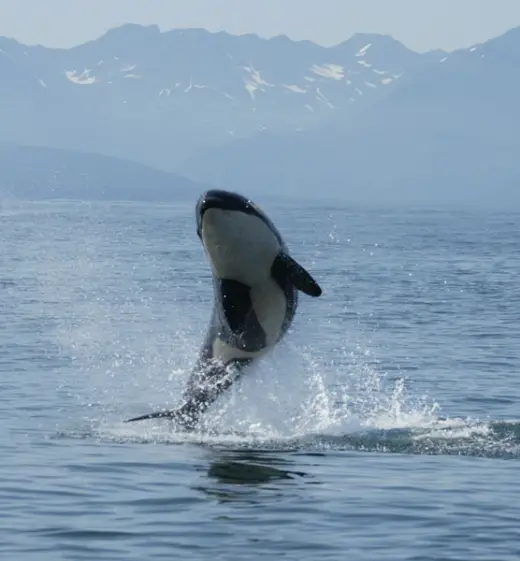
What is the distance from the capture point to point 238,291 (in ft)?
68.5

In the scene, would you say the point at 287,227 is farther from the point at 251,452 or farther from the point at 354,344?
the point at 251,452

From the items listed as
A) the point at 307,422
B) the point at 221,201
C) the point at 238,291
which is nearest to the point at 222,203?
the point at 221,201

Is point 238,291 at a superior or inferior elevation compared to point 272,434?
superior

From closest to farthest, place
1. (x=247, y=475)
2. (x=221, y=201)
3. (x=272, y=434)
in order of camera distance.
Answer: (x=247, y=475) < (x=221, y=201) < (x=272, y=434)

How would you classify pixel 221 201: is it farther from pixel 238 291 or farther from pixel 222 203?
pixel 238 291

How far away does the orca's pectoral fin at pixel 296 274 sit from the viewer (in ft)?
66.5

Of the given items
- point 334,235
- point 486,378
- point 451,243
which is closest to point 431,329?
point 486,378

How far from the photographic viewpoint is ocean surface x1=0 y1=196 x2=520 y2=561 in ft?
49.4

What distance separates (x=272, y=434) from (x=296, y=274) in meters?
2.54

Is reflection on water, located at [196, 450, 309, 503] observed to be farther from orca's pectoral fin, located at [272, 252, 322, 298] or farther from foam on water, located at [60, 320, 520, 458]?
orca's pectoral fin, located at [272, 252, 322, 298]

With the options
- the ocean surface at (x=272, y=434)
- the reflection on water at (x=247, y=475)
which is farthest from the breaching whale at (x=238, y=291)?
the reflection on water at (x=247, y=475)

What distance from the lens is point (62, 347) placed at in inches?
1315

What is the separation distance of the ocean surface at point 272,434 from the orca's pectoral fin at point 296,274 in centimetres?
145

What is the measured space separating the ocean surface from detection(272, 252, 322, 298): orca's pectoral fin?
4.76 ft
